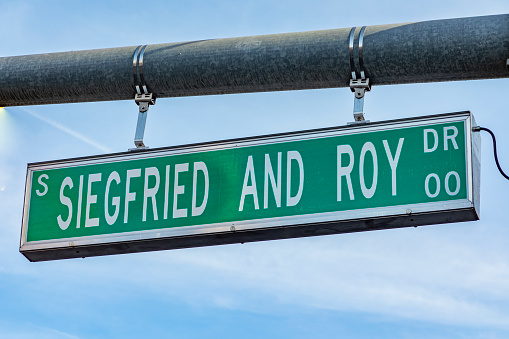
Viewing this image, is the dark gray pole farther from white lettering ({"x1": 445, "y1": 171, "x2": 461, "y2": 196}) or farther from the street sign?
white lettering ({"x1": 445, "y1": 171, "x2": 461, "y2": 196})

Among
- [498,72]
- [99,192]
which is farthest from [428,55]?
[99,192]

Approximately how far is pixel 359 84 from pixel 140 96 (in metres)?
1.31

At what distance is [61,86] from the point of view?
19.4 ft

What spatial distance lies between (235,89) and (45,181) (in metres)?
1.29

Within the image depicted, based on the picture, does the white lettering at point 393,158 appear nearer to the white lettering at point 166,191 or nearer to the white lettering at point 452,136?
the white lettering at point 452,136

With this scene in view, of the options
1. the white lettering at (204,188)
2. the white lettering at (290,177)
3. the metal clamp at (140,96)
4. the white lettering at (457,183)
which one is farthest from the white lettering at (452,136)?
the metal clamp at (140,96)

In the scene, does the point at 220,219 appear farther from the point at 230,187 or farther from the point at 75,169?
the point at 75,169

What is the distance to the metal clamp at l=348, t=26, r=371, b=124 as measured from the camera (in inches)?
209

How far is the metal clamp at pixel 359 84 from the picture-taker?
530 centimetres

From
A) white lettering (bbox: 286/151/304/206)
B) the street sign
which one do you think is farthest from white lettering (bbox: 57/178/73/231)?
white lettering (bbox: 286/151/304/206)

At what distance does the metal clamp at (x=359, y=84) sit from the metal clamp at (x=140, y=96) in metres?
1.21

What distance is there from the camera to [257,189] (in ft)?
17.7

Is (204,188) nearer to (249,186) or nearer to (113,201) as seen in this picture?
(249,186)

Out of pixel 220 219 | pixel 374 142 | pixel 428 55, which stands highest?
pixel 428 55
